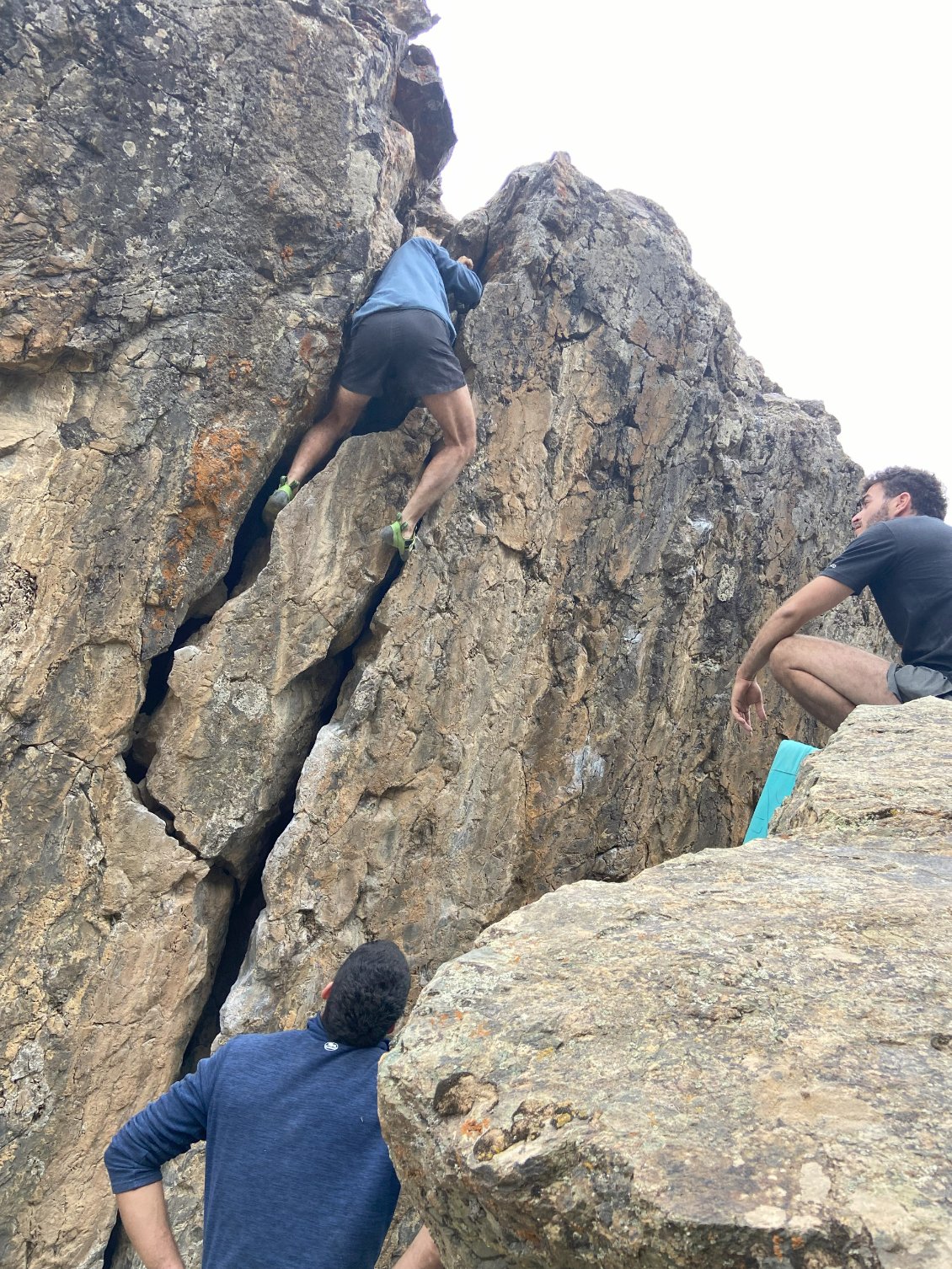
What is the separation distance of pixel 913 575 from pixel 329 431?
374 cm

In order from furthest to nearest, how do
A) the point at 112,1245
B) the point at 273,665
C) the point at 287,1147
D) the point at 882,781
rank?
1. the point at 273,665
2. the point at 112,1245
3. the point at 882,781
4. the point at 287,1147

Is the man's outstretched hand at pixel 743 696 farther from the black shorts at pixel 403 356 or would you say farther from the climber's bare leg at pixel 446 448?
the black shorts at pixel 403 356

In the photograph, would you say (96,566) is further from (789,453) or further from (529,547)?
(789,453)

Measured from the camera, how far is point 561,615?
661 centimetres

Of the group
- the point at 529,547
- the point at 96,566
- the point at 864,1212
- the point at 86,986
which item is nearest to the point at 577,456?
the point at 529,547

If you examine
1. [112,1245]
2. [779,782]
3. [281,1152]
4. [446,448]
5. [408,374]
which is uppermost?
[408,374]

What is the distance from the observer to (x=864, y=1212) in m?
1.32

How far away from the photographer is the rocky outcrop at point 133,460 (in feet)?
15.3

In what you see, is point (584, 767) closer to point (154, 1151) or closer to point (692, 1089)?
point (154, 1151)

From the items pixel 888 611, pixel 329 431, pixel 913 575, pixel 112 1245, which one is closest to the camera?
Result: pixel 112 1245

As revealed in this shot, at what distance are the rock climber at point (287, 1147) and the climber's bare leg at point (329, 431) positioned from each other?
3.71 meters

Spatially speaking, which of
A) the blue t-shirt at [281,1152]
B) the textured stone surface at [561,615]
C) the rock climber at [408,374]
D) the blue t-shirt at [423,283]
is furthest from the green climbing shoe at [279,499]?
the blue t-shirt at [281,1152]

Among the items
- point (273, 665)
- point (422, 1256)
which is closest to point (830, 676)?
point (273, 665)

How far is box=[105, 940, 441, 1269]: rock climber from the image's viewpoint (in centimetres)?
244
